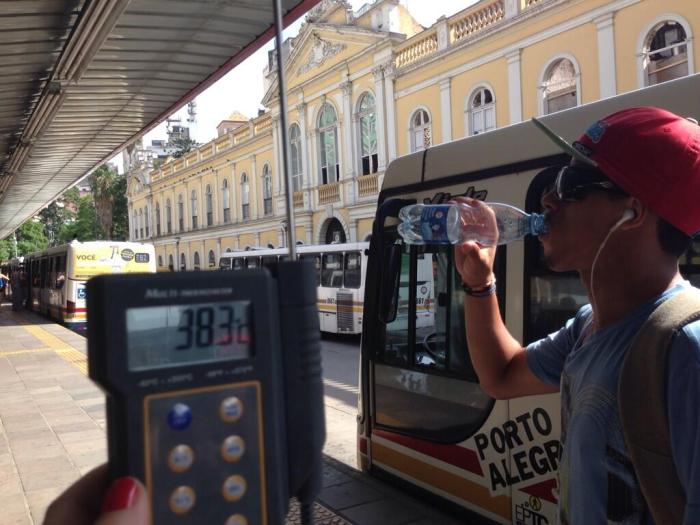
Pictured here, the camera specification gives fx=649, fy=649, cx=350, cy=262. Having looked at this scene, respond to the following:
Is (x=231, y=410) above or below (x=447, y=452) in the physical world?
above

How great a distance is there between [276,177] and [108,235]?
110ft

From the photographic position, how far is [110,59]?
780cm

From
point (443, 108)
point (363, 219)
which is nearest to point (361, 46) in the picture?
point (443, 108)

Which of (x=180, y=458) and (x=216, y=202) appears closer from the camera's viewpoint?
(x=180, y=458)

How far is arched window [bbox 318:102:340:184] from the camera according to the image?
1081 inches

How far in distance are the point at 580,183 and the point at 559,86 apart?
18.5 metres

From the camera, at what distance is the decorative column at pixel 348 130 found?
26.1m

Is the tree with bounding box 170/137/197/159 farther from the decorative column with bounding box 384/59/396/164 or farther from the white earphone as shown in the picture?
the white earphone

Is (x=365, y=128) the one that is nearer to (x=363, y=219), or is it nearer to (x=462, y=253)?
(x=363, y=219)

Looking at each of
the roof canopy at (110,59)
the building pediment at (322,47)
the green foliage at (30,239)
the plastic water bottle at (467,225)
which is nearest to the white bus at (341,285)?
the roof canopy at (110,59)

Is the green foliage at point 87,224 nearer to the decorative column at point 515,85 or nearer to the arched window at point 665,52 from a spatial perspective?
the decorative column at point 515,85

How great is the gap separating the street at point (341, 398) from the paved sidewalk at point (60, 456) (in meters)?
0.44

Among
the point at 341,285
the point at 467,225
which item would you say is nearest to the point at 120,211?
the point at 341,285

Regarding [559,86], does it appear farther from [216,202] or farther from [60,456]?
[216,202]
